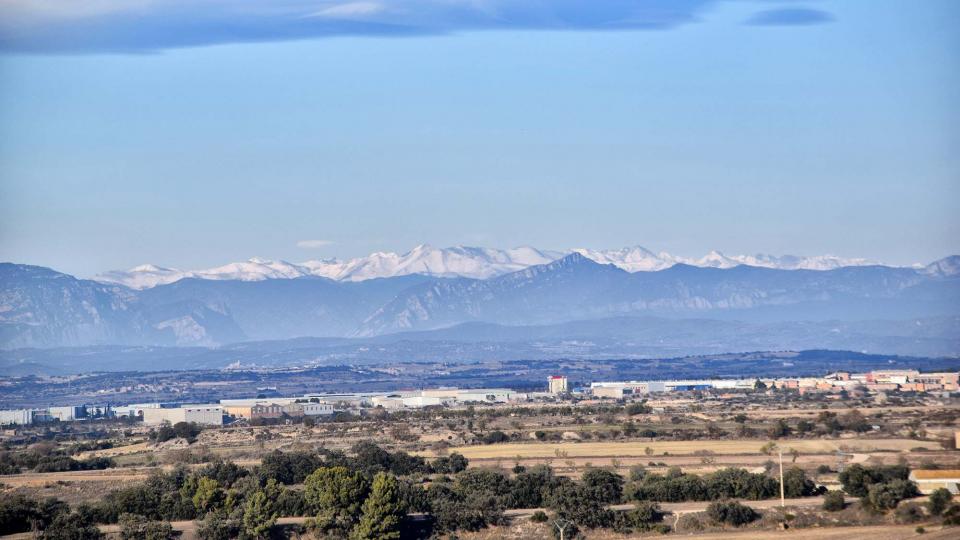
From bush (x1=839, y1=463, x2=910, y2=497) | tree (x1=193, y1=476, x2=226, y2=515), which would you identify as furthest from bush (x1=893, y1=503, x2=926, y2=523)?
tree (x1=193, y1=476, x2=226, y2=515)

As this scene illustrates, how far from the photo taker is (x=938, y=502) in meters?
49.6

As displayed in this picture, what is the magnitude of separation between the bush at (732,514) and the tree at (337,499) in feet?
36.9

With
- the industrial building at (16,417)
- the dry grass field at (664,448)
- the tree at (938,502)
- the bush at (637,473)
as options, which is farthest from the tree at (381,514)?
the industrial building at (16,417)

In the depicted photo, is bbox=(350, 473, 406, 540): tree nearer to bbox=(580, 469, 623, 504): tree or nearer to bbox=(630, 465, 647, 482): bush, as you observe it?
bbox=(580, 469, 623, 504): tree

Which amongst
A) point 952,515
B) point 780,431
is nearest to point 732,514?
point 952,515

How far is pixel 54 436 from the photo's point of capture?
392 feet

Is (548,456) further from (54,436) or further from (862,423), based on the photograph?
(54,436)

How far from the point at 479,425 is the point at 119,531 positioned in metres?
52.6

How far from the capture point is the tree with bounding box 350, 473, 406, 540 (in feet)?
160

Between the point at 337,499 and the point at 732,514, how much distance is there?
41.3ft

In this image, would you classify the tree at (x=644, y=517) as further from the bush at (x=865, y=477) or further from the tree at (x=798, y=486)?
the bush at (x=865, y=477)

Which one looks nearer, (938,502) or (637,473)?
(938,502)

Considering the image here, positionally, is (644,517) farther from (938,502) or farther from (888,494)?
(938,502)

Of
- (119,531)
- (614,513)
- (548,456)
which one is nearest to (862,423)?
(548,456)
